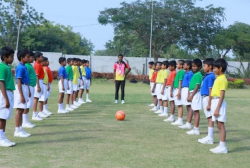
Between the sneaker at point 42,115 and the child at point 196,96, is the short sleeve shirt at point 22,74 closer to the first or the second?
the sneaker at point 42,115

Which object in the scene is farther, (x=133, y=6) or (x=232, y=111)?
(x=133, y=6)

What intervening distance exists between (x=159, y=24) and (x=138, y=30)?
7.84 ft

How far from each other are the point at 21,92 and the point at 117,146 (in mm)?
2314

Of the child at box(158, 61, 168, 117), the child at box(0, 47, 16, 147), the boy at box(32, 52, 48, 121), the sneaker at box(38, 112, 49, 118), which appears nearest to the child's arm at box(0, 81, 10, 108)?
the child at box(0, 47, 16, 147)

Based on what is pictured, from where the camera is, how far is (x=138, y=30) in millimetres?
42344

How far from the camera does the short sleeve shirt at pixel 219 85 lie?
7043 millimetres

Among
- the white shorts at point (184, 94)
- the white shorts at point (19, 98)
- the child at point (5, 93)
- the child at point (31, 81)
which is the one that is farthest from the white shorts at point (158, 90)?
the child at point (5, 93)

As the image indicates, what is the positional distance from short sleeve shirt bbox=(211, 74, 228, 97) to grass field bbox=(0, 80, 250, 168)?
1.08m

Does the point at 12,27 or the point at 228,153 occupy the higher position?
the point at 12,27

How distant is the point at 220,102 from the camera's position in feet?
23.1

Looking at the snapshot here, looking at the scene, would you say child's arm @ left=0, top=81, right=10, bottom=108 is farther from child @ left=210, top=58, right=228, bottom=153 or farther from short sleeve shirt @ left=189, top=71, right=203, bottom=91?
short sleeve shirt @ left=189, top=71, right=203, bottom=91

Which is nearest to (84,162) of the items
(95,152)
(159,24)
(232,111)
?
(95,152)

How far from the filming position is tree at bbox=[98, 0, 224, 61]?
4081 cm

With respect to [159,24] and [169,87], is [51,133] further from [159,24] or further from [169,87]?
[159,24]
